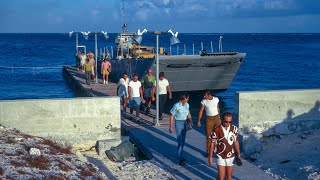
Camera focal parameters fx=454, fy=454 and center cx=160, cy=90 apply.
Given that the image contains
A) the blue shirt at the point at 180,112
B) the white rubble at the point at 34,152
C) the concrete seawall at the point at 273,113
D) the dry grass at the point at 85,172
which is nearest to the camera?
the dry grass at the point at 85,172

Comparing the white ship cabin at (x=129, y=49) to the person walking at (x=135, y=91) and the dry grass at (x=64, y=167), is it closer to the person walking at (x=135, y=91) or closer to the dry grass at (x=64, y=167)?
the person walking at (x=135, y=91)

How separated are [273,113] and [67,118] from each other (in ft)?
16.5

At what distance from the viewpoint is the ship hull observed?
2217cm

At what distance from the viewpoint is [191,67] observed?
22844 millimetres

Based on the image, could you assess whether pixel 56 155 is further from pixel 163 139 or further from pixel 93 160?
pixel 163 139

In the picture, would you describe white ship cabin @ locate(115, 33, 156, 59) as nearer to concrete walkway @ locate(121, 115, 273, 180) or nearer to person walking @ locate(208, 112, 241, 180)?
concrete walkway @ locate(121, 115, 273, 180)

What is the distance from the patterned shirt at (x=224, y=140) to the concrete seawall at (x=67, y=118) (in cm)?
425

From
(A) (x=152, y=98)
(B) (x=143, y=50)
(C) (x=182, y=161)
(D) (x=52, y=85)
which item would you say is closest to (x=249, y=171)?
(C) (x=182, y=161)

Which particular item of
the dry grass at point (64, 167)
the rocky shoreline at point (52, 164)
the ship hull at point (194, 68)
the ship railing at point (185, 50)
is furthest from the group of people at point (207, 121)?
the ship railing at point (185, 50)

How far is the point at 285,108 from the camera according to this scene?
11.4 m

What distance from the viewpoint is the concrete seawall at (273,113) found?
10.9 meters

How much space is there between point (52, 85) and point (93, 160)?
88.6 ft

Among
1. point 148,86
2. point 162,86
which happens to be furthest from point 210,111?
point 148,86

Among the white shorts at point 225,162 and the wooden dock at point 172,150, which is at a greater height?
the white shorts at point 225,162
